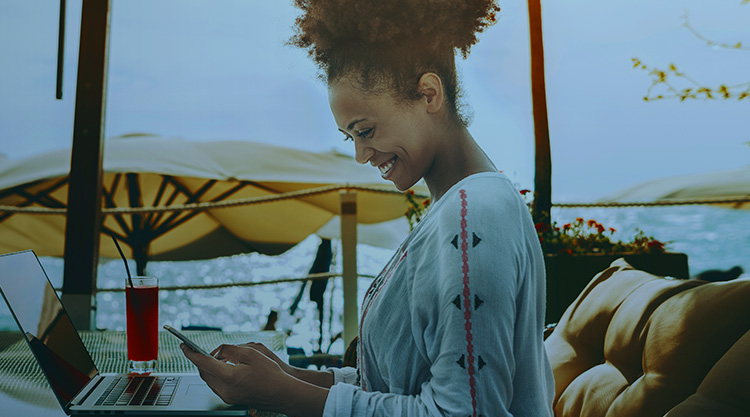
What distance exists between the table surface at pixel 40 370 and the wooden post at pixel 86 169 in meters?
0.87

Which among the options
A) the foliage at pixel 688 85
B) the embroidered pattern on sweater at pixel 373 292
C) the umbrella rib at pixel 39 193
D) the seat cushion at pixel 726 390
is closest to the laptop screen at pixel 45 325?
the embroidered pattern on sweater at pixel 373 292

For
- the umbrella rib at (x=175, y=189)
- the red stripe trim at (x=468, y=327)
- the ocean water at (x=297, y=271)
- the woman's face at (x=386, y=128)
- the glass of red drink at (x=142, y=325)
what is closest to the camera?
the red stripe trim at (x=468, y=327)

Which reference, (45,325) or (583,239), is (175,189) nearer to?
(583,239)

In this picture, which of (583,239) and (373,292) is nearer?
(373,292)

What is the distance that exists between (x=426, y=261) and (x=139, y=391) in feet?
1.49

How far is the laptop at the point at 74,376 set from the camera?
0.76m

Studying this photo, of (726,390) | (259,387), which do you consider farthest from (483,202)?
(726,390)

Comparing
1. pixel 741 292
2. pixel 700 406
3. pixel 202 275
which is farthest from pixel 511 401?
pixel 202 275

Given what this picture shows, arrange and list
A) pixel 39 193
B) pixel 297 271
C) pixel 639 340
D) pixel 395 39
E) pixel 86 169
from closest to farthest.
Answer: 1. pixel 395 39
2. pixel 639 340
3. pixel 86 169
4. pixel 39 193
5. pixel 297 271

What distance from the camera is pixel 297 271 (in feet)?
16.1

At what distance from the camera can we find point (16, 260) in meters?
0.97

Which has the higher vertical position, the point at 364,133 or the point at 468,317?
the point at 364,133

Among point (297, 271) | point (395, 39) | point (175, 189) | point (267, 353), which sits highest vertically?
point (395, 39)

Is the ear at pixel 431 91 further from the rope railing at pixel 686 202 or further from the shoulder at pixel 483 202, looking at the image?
the rope railing at pixel 686 202
